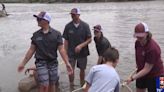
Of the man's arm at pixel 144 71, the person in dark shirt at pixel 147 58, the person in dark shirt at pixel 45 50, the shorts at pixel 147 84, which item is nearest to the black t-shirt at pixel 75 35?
the person in dark shirt at pixel 45 50

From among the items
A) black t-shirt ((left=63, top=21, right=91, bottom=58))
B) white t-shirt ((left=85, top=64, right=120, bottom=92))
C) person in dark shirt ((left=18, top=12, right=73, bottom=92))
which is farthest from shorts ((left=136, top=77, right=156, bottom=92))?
black t-shirt ((left=63, top=21, right=91, bottom=58))

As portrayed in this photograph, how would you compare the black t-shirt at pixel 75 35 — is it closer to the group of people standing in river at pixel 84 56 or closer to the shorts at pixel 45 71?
the group of people standing in river at pixel 84 56

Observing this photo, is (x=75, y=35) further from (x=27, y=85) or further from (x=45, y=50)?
(x=45, y=50)

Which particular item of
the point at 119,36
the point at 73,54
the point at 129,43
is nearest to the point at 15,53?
the point at 129,43

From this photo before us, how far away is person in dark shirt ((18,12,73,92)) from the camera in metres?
8.40

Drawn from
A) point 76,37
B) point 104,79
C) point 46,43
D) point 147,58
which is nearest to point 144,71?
point 147,58

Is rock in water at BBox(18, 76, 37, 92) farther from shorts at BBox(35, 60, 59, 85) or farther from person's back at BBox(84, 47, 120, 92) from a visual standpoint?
person's back at BBox(84, 47, 120, 92)

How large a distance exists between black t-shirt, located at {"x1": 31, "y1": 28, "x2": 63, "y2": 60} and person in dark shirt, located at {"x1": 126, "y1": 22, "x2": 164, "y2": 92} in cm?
163

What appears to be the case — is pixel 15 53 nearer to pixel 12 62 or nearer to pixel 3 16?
pixel 12 62

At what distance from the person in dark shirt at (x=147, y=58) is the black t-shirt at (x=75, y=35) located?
124 inches

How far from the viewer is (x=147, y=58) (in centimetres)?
734

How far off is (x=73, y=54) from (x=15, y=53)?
9.65 m

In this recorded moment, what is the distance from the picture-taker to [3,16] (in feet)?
182

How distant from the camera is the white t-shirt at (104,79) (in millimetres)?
5602
